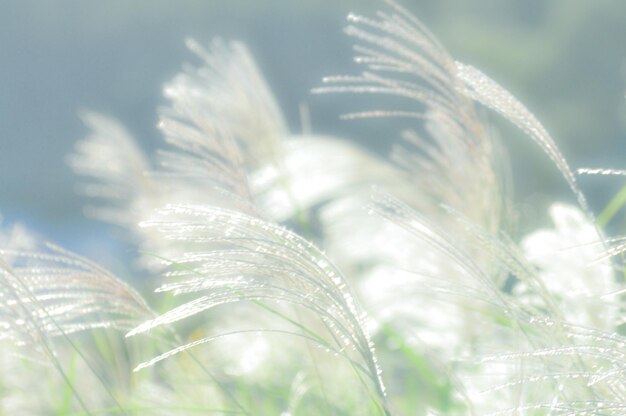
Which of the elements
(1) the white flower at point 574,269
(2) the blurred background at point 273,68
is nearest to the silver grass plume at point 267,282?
(1) the white flower at point 574,269

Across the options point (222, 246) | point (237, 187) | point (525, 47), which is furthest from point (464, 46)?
point (237, 187)

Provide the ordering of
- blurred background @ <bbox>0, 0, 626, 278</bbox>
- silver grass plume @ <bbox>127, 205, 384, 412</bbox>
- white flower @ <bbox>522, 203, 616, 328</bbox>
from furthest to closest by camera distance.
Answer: blurred background @ <bbox>0, 0, 626, 278</bbox> < white flower @ <bbox>522, 203, 616, 328</bbox> < silver grass plume @ <bbox>127, 205, 384, 412</bbox>

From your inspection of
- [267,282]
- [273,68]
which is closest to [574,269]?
[267,282]

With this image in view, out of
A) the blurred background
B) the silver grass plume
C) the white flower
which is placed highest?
the blurred background

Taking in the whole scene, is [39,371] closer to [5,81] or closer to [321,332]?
[321,332]

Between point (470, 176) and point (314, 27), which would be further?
point (314, 27)

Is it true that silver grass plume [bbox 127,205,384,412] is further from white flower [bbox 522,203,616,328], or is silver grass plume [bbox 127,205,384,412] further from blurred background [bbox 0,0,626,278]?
blurred background [bbox 0,0,626,278]

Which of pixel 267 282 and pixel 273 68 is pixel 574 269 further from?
pixel 273 68

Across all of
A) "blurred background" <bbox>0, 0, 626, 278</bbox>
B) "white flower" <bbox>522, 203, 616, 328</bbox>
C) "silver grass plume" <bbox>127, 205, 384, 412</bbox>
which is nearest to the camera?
"silver grass plume" <bbox>127, 205, 384, 412</bbox>

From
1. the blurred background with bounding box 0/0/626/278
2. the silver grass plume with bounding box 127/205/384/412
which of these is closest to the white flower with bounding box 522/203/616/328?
the silver grass plume with bounding box 127/205/384/412
